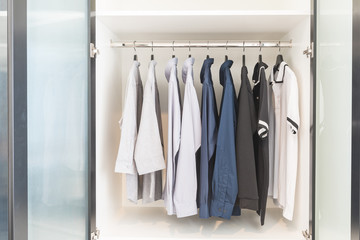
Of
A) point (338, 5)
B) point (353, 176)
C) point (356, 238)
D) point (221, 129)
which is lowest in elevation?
point (356, 238)

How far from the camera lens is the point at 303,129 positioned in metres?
1.31

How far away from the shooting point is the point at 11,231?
0.74m

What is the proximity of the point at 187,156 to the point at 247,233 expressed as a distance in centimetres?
49

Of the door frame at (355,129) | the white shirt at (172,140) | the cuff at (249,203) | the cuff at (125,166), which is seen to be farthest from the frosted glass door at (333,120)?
the cuff at (125,166)

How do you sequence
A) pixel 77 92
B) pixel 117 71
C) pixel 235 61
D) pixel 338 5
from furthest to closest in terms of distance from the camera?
pixel 235 61
pixel 117 71
pixel 77 92
pixel 338 5

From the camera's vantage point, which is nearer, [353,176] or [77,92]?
[353,176]

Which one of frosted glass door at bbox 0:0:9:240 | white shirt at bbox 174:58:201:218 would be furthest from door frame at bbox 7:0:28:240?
white shirt at bbox 174:58:201:218

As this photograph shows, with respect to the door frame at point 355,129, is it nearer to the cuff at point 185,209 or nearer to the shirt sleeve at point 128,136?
the cuff at point 185,209

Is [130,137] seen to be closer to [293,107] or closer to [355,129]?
[293,107]

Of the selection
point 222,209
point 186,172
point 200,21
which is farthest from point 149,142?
point 200,21

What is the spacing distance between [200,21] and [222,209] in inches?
34.4

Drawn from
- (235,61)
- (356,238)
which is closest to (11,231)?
(356,238)

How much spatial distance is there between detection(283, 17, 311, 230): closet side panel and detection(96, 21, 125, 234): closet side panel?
3.00 ft

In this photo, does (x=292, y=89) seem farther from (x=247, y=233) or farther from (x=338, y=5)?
(x=247, y=233)
